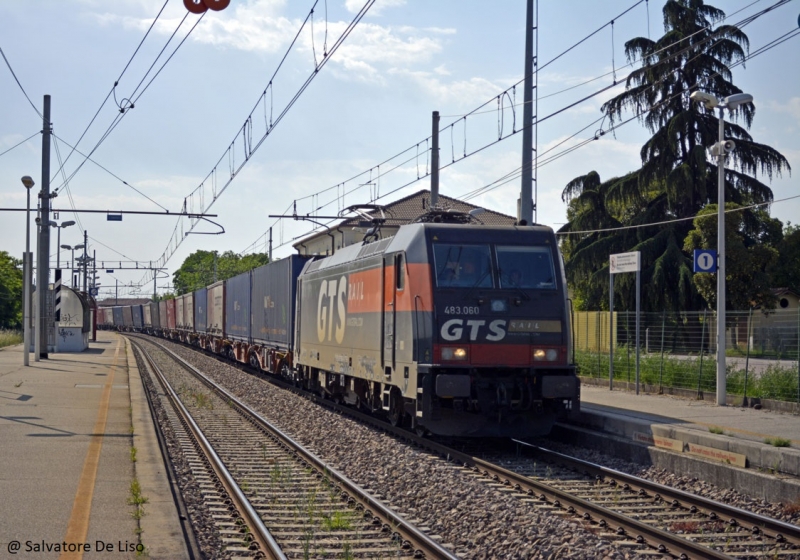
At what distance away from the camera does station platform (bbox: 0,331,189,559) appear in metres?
7.02

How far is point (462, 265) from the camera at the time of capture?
12805mm

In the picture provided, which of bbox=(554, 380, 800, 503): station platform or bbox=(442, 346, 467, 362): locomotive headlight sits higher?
bbox=(442, 346, 467, 362): locomotive headlight

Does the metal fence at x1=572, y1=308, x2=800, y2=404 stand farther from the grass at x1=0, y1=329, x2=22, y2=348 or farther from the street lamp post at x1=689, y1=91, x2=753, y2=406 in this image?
the grass at x1=0, y1=329, x2=22, y2=348

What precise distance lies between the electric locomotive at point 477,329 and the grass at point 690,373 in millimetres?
5264

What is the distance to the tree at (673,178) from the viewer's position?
119 feet

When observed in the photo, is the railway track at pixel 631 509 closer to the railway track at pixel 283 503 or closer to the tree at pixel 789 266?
the railway track at pixel 283 503

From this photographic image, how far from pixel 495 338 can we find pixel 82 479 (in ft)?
18.1

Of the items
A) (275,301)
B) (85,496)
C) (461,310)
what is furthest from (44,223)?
(85,496)

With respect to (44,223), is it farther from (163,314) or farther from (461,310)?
(163,314)

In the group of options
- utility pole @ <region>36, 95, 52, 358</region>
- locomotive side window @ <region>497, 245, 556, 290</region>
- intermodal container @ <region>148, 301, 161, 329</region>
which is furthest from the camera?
intermodal container @ <region>148, 301, 161, 329</region>

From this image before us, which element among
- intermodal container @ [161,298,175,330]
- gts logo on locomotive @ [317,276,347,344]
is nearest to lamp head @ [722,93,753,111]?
gts logo on locomotive @ [317,276,347,344]

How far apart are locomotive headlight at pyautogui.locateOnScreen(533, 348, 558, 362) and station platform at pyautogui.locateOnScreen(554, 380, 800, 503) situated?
1.41 meters

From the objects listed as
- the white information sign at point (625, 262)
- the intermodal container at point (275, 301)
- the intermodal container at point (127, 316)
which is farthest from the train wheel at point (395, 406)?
the intermodal container at point (127, 316)

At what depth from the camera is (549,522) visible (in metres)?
8.31
